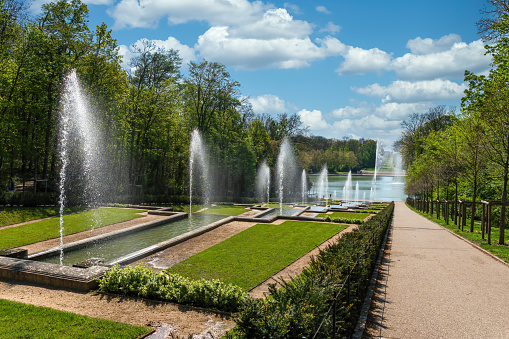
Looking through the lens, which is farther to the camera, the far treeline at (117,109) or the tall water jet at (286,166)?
the tall water jet at (286,166)

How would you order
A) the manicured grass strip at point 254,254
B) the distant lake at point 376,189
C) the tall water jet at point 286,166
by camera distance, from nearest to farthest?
the manicured grass strip at point 254,254 < the tall water jet at point 286,166 < the distant lake at point 376,189

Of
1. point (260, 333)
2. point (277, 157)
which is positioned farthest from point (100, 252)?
point (277, 157)

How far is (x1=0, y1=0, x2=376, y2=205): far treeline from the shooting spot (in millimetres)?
24016

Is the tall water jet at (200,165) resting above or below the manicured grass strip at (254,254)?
above

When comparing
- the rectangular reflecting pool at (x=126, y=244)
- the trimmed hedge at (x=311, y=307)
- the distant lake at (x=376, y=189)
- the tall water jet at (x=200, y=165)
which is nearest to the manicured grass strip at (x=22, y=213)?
the rectangular reflecting pool at (x=126, y=244)

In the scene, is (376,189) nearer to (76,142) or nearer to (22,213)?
(76,142)

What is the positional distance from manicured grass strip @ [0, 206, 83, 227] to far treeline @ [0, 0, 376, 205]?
2.61 metres

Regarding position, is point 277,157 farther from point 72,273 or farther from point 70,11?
point 72,273

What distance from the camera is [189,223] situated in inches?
818

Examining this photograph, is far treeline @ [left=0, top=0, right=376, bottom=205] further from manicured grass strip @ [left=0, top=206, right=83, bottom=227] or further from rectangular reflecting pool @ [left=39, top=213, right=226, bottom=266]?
rectangular reflecting pool @ [left=39, top=213, right=226, bottom=266]

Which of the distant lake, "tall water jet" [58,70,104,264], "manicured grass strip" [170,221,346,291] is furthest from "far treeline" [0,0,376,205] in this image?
the distant lake

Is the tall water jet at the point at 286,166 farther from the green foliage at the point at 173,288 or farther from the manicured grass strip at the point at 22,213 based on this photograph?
the green foliage at the point at 173,288

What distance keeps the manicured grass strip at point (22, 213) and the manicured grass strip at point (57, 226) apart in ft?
4.03

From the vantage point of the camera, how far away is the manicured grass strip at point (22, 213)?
58.9 ft
